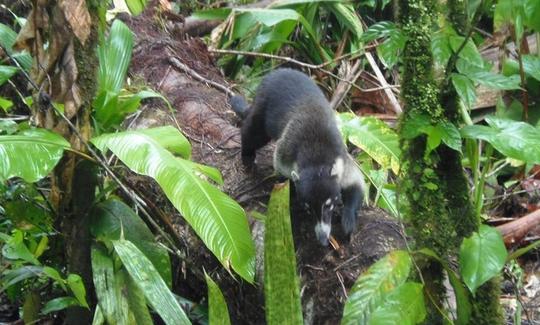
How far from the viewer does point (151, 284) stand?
3225 millimetres

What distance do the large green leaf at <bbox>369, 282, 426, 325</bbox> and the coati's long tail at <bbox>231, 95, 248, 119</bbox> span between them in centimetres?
269

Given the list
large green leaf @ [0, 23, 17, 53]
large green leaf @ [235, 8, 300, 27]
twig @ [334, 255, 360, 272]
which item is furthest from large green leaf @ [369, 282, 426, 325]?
large green leaf @ [235, 8, 300, 27]

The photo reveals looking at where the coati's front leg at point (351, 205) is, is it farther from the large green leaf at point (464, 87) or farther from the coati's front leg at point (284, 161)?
the large green leaf at point (464, 87)

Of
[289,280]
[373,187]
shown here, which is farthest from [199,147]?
[289,280]

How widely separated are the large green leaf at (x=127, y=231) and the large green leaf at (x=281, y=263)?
0.86 m

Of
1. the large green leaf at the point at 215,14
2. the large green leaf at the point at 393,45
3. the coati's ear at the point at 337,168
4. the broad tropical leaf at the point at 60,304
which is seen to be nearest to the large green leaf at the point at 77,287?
the broad tropical leaf at the point at 60,304

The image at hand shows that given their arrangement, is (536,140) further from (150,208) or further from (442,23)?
(150,208)

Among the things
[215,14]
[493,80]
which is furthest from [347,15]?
[493,80]

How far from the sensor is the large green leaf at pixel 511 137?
2650mm

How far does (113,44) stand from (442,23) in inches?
96.1

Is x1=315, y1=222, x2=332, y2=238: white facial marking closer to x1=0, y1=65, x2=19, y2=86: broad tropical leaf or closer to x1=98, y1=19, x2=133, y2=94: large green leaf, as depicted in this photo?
x1=98, y1=19, x2=133, y2=94: large green leaf

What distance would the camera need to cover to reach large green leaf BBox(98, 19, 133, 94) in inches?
168

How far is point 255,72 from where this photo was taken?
6969mm

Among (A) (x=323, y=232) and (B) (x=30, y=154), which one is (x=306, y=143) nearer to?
(A) (x=323, y=232)
